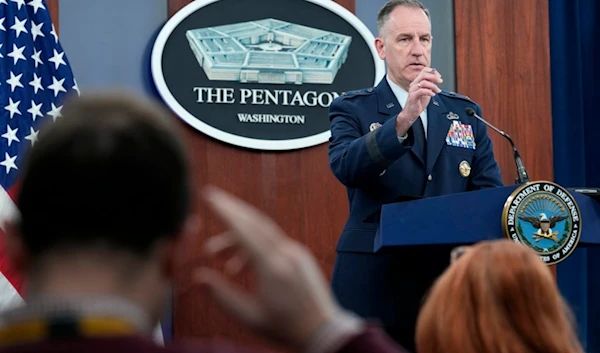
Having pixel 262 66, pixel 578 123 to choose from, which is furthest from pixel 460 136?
pixel 578 123

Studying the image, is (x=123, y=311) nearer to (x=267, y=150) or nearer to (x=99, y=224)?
(x=99, y=224)

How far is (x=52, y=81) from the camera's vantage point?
3.50m

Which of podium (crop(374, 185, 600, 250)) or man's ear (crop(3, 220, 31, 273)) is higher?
man's ear (crop(3, 220, 31, 273))

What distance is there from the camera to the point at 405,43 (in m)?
2.79

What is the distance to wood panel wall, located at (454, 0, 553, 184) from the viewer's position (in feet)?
14.0

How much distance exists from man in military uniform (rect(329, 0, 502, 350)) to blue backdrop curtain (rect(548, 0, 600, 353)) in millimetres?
1810

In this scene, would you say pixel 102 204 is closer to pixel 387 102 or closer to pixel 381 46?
pixel 387 102

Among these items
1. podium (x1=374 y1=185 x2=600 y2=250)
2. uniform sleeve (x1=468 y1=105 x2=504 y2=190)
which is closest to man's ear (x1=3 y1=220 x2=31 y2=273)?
podium (x1=374 y1=185 x2=600 y2=250)

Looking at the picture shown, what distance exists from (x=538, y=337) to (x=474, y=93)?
2996mm

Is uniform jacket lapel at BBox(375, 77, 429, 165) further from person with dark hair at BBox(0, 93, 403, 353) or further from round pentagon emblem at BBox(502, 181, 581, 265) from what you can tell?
person with dark hair at BBox(0, 93, 403, 353)

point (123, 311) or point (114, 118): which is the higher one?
point (114, 118)

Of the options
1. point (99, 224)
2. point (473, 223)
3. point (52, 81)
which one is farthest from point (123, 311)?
point (52, 81)

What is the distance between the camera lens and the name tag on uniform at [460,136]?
2.65 m

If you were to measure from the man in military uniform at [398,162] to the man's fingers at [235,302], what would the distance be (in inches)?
67.2
